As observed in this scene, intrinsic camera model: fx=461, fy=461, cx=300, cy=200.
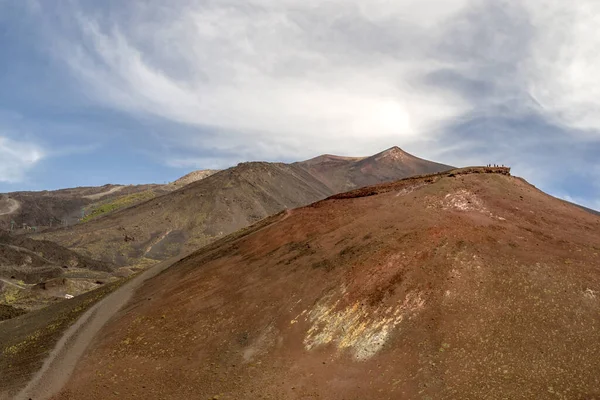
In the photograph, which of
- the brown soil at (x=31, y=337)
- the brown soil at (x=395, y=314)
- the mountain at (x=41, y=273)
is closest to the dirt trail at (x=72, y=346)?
the brown soil at (x=31, y=337)

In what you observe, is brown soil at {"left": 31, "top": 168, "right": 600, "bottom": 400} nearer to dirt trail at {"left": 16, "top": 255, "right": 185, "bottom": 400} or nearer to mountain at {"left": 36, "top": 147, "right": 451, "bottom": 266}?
dirt trail at {"left": 16, "top": 255, "right": 185, "bottom": 400}

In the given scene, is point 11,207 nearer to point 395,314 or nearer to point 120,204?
point 120,204

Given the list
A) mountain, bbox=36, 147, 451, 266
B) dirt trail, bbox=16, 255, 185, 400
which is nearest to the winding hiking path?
dirt trail, bbox=16, 255, 185, 400

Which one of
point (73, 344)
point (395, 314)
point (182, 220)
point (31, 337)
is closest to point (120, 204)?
point (182, 220)

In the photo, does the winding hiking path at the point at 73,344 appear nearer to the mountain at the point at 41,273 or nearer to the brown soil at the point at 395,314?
the brown soil at the point at 395,314

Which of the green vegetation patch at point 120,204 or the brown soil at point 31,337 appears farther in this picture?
the green vegetation patch at point 120,204

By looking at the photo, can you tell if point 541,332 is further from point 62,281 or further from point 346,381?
point 62,281
